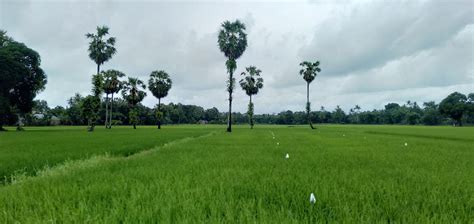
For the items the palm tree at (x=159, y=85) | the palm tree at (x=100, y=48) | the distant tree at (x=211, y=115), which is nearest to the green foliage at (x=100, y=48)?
the palm tree at (x=100, y=48)

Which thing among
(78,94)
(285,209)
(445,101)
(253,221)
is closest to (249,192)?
(285,209)

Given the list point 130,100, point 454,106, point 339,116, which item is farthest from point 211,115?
point 454,106

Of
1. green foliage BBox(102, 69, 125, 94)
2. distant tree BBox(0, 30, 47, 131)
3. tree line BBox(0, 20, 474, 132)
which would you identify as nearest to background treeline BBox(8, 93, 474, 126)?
tree line BBox(0, 20, 474, 132)

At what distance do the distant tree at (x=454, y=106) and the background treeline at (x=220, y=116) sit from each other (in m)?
0.79

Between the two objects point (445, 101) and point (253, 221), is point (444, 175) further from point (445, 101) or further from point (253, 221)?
point (445, 101)

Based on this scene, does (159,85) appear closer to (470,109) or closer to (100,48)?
(100,48)

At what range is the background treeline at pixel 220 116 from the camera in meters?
106

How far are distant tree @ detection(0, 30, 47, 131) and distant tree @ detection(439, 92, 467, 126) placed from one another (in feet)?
373

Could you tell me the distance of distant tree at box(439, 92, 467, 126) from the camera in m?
105

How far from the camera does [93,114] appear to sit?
49844 millimetres

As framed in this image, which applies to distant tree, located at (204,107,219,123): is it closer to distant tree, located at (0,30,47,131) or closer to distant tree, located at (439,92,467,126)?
distant tree, located at (439,92,467,126)

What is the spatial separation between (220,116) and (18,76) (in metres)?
108

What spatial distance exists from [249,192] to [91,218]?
2542mm

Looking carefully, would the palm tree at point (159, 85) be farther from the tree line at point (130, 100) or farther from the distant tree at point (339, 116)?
the distant tree at point (339, 116)
